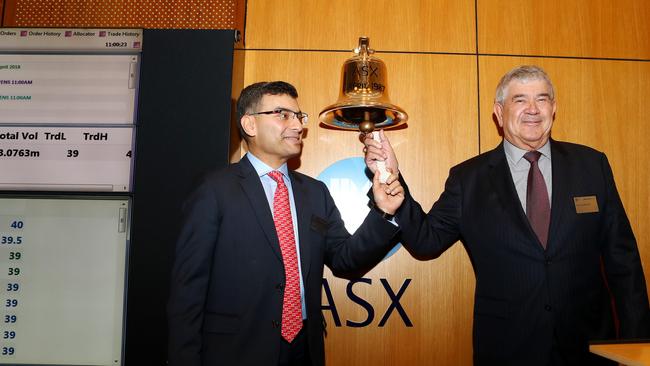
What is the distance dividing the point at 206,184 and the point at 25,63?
1514 mm

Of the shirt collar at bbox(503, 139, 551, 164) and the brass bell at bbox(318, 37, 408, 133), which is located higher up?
the brass bell at bbox(318, 37, 408, 133)

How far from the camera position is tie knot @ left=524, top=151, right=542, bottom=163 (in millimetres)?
2373

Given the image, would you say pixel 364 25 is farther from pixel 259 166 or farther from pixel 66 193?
pixel 66 193

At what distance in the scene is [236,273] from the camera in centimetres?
203

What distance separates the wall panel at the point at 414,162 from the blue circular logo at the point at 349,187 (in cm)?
7

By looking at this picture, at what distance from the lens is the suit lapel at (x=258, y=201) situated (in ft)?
6.73

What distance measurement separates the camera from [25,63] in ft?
8.84

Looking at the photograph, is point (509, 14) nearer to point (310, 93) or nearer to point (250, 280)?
point (310, 93)

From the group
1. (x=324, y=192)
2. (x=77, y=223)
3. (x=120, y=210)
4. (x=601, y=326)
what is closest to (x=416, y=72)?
(x=324, y=192)

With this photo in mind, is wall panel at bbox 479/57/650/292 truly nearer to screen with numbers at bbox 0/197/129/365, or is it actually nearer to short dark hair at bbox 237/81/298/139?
short dark hair at bbox 237/81/298/139

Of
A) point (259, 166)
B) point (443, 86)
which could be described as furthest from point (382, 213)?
point (443, 86)

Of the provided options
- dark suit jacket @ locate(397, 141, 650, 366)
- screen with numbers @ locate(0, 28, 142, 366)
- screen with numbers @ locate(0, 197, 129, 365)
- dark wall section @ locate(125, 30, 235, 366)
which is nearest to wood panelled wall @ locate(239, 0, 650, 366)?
dark wall section @ locate(125, 30, 235, 366)

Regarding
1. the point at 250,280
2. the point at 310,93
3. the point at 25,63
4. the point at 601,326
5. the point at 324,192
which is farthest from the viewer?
the point at 310,93

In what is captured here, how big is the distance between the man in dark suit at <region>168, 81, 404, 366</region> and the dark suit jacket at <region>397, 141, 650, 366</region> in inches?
18.5
